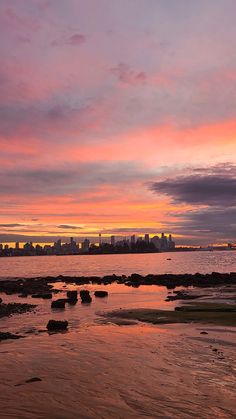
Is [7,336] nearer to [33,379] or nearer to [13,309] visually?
[33,379]

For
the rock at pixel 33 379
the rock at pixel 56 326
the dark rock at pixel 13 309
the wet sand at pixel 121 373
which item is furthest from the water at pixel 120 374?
the dark rock at pixel 13 309

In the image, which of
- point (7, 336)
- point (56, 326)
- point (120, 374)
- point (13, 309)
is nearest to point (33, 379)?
point (120, 374)

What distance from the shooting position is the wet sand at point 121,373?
32.3 feet

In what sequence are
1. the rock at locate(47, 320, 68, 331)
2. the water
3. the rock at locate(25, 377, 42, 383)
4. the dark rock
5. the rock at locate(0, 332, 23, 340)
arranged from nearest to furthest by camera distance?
1. the water
2. the rock at locate(25, 377, 42, 383)
3. the rock at locate(0, 332, 23, 340)
4. the rock at locate(47, 320, 68, 331)
5. the dark rock

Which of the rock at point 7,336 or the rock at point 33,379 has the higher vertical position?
the rock at point 33,379

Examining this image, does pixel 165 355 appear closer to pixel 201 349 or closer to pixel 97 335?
pixel 201 349

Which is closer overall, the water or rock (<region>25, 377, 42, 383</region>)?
the water

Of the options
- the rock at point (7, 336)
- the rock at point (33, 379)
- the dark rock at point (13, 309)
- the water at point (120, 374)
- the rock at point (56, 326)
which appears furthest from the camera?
the dark rock at point (13, 309)

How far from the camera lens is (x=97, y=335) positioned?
66.7 feet

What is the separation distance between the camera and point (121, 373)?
13211mm

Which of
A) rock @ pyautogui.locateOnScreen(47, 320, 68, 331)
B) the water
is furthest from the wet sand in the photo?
rock @ pyautogui.locateOnScreen(47, 320, 68, 331)

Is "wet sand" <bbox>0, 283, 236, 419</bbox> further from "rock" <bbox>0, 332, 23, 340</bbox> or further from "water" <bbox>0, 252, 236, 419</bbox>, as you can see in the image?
"rock" <bbox>0, 332, 23, 340</bbox>

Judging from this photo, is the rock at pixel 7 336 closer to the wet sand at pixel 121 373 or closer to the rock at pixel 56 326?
the wet sand at pixel 121 373

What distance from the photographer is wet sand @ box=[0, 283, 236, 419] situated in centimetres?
984
